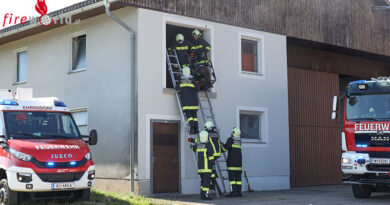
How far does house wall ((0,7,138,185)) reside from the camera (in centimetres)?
1461

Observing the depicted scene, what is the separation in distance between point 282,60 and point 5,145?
10.3m

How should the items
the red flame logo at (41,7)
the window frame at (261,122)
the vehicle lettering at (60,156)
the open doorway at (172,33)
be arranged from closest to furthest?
A: the vehicle lettering at (60,156)
the open doorway at (172,33)
the window frame at (261,122)
the red flame logo at (41,7)

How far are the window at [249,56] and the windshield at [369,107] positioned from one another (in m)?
4.18

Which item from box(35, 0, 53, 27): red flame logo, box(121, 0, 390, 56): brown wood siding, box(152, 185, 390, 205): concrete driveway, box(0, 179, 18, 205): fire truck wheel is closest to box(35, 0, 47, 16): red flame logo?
box(35, 0, 53, 27): red flame logo

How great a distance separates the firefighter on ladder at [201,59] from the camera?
49.3ft

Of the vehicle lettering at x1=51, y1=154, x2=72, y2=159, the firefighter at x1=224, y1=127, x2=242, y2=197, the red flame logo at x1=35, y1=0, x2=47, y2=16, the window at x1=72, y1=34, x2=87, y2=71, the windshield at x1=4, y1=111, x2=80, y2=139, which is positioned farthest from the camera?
the red flame logo at x1=35, y1=0, x2=47, y2=16

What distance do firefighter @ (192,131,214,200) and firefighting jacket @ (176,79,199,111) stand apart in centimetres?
129

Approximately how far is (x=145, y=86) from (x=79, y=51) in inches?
140

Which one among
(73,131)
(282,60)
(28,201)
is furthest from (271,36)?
(28,201)

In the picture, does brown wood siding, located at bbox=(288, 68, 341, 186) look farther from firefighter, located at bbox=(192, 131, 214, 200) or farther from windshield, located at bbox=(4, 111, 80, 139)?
windshield, located at bbox=(4, 111, 80, 139)

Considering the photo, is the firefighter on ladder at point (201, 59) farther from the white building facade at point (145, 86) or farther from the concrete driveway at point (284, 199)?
the concrete driveway at point (284, 199)

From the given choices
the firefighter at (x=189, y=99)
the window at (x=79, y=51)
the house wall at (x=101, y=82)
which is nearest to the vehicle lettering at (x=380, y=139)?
the firefighter at (x=189, y=99)

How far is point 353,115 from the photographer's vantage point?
Answer: 45.2 feet

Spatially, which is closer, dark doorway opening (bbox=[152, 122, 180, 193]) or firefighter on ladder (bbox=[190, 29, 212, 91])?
dark doorway opening (bbox=[152, 122, 180, 193])
